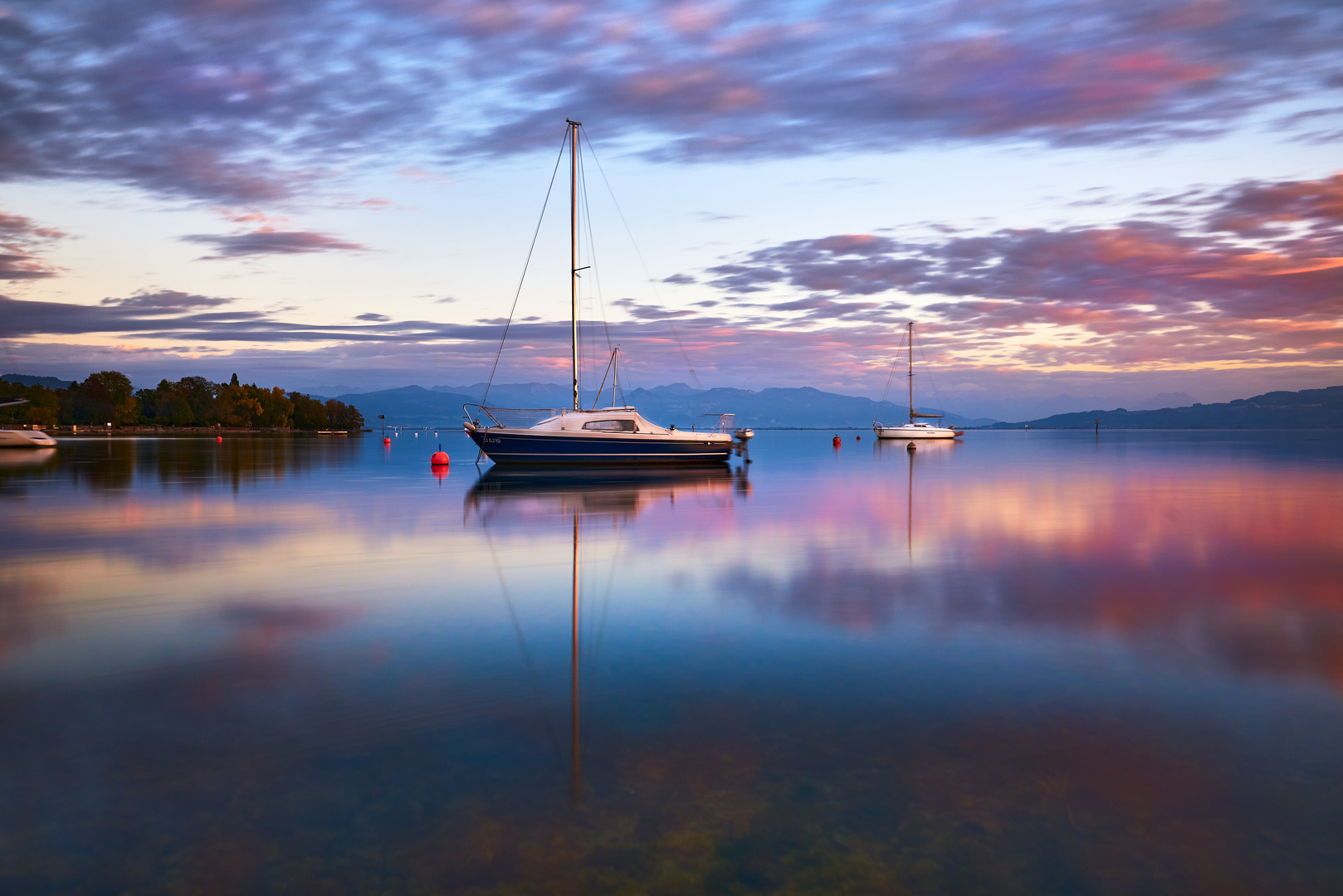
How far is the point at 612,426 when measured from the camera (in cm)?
3894

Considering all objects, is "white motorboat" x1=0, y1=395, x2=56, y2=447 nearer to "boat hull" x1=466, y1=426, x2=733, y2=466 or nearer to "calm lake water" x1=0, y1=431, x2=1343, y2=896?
"boat hull" x1=466, y1=426, x2=733, y2=466

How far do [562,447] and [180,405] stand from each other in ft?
507

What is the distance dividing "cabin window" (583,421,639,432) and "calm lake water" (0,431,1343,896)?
966 inches

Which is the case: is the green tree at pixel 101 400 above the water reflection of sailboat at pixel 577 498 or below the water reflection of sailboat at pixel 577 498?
above

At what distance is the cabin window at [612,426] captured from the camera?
3862 centimetres

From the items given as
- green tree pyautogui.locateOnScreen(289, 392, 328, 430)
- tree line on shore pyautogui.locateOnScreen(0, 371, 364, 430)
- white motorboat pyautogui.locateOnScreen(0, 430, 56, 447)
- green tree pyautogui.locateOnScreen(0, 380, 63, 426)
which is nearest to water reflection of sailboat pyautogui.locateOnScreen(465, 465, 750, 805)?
white motorboat pyautogui.locateOnScreen(0, 430, 56, 447)

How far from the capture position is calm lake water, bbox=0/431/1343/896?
4.00 metres

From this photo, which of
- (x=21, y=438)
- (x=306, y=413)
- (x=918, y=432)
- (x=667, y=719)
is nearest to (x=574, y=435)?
(x=667, y=719)

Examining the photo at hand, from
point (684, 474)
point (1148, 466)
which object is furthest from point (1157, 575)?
point (1148, 466)

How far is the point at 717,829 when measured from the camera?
4.26 metres

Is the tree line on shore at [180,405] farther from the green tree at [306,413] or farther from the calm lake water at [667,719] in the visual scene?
the calm lake water at [667,719]

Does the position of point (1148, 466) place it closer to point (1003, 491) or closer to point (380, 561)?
point (1003, 491)

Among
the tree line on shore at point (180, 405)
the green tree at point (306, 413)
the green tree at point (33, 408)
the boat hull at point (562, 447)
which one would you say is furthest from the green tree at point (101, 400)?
the boat hull at point (562, 447)

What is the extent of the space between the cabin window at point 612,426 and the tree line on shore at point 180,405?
136 metres
